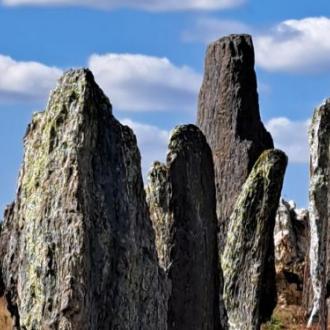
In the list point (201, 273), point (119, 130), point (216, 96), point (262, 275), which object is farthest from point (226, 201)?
point (119, 130)

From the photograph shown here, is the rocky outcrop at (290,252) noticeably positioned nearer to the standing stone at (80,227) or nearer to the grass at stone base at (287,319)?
the grass at stone base at (287,319)

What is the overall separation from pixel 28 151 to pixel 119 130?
1.56 ft

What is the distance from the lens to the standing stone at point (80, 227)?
7.86 m

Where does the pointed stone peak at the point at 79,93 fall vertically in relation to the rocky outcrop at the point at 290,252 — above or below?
below

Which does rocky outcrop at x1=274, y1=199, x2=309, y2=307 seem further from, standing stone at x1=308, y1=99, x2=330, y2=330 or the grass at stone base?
standing stone at x1=308, y1=99, x2=330, y2=330

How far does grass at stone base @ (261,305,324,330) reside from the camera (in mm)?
19661

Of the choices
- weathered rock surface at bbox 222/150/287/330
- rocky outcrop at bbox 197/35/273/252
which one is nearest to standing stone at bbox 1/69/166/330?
weathered rock surface at bbox 222/150/287/330

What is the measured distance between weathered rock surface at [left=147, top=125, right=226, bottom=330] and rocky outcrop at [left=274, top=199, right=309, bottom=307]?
9.10 meters

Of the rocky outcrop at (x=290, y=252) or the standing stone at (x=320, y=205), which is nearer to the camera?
the standing stone at (x=320, y=205)

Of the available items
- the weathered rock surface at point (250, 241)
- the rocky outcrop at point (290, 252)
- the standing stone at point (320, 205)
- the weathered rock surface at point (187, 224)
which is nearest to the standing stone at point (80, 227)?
the weathered rock surface at point (187, 224)

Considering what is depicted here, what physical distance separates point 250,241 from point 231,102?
24.0ft

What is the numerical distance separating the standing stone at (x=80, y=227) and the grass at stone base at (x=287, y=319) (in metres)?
10.8

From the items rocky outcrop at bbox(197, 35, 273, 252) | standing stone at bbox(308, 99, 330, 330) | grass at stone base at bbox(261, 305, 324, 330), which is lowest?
grass at stone base at bbox(261, 305, 324, 330)

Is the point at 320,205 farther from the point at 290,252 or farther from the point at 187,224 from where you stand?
the point at 187,224
